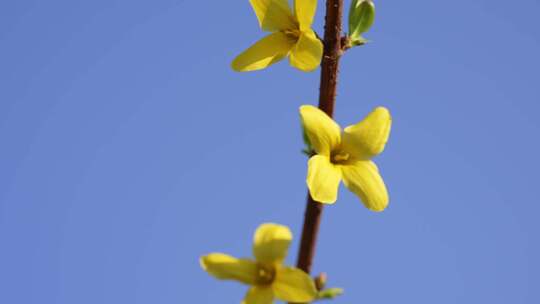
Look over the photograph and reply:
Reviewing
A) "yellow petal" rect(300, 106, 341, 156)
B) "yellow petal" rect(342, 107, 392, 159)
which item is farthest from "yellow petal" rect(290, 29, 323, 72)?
"yellow petal" rect(342, 107, 392, 159)

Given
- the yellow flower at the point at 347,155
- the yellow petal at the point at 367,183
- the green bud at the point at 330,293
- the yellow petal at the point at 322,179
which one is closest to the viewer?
the green bud at the point at 330,293

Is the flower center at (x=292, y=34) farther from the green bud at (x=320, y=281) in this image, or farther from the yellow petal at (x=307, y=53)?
the green bud at (x=320, y=281)

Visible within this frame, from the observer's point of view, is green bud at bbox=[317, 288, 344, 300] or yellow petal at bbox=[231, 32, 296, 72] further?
yellow petal at bbox=[231, 32, 296, 72]

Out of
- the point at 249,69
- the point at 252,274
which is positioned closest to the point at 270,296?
the point at 252,274

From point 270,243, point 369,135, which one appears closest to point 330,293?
point 270,243

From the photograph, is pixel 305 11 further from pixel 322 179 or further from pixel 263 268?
pixel 263 268

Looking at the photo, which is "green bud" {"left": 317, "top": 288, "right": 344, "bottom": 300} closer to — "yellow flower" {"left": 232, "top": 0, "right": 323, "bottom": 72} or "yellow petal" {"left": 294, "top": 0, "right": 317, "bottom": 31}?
"yellow flower" {"left": 232, "top": 0, "right": 323, "bottom": 72}

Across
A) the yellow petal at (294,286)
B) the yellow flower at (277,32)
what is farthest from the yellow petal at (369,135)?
the yellow petal at (294,286)
